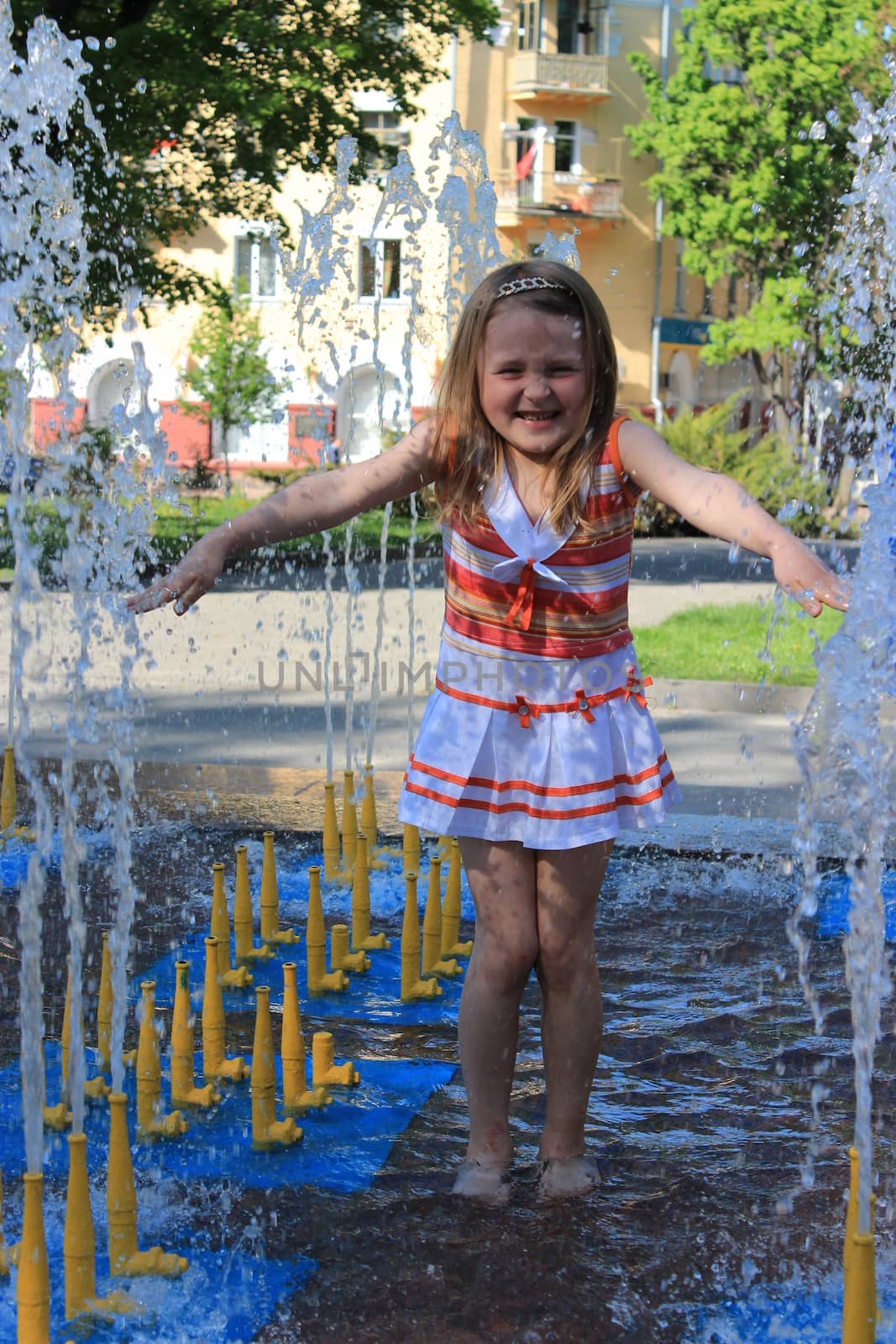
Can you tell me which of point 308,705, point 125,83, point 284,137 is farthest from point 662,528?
point 308,705

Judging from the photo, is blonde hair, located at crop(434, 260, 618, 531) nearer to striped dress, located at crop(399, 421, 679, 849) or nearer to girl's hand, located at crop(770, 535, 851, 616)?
striped dress, located at crop(399, 421, 679, 849)

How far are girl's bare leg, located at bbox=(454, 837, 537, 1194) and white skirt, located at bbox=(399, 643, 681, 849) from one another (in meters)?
0.07

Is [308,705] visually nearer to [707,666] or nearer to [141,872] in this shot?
[707,666]

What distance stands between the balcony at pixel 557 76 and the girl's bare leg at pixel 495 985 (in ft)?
120

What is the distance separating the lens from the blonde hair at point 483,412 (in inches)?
107

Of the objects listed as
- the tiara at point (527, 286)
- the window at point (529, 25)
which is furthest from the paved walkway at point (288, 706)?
the window at point (529, 25)

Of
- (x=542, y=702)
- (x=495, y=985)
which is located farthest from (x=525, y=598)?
(x=495, y=985)

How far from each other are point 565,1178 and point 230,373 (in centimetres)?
2825

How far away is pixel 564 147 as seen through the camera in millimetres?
37844

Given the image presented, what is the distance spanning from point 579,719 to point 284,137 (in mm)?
14984

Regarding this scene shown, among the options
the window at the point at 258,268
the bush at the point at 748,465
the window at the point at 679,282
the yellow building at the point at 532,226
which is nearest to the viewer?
the bush at the point at 748,465

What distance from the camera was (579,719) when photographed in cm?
270

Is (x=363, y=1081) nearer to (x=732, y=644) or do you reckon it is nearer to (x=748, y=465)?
(x=732, y=644)

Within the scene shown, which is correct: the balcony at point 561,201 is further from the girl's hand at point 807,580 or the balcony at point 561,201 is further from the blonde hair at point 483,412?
the girl's hand at point 807,580
